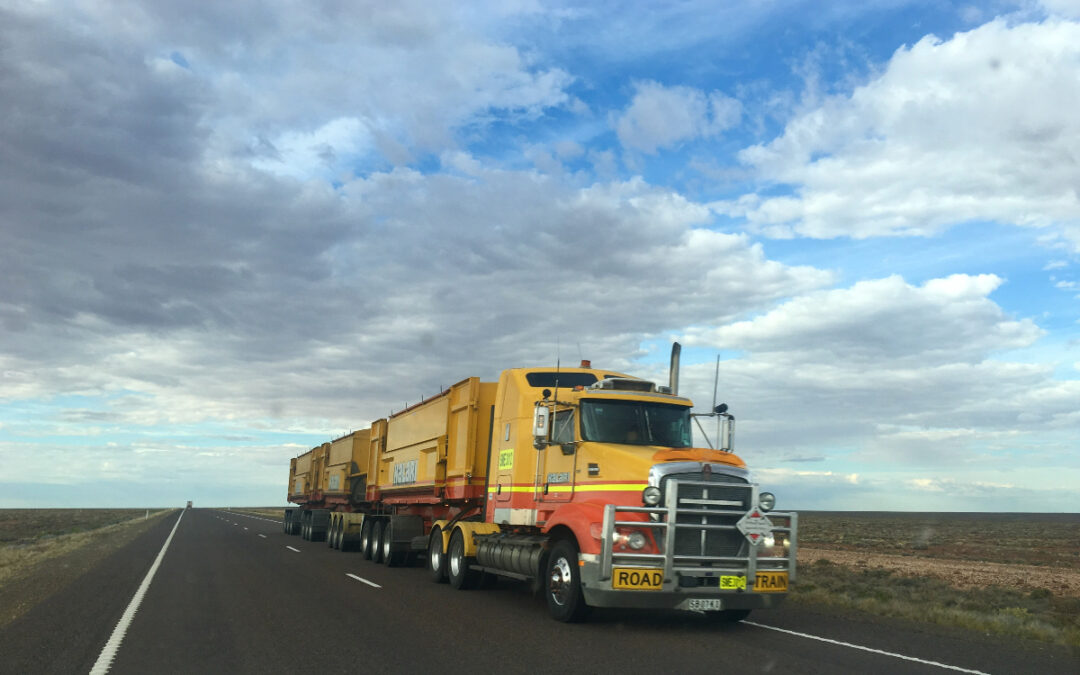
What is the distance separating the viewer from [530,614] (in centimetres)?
1210

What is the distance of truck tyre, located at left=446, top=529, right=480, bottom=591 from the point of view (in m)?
15.4

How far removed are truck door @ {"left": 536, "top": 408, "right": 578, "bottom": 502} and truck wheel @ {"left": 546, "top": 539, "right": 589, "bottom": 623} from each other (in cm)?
93

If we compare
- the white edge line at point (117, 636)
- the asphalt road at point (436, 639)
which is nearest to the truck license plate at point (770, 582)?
the asphalt road at point (436, 639)

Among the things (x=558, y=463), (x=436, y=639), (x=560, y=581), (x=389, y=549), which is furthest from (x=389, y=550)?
(x=436, y=639)

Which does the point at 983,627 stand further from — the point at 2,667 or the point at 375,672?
the point at 2,667

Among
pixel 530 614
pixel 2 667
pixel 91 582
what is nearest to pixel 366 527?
pixel 91 582

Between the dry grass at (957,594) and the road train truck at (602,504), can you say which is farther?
the dry grass at (957,594)

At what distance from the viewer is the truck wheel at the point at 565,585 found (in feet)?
35.8

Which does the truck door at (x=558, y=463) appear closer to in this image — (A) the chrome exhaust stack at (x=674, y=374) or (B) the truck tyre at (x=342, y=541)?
(A) the chrome exhaust stack at (x=674, y=374)

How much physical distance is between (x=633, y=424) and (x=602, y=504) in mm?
1626

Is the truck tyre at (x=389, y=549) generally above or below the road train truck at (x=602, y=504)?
below

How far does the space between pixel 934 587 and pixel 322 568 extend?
14.8 metres

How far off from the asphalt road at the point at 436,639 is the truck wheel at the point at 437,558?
167 cm

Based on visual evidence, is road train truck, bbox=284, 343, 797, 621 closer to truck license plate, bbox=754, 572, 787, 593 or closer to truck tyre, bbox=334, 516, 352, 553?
truck license plate, bbox=754, 572, 787, 593
